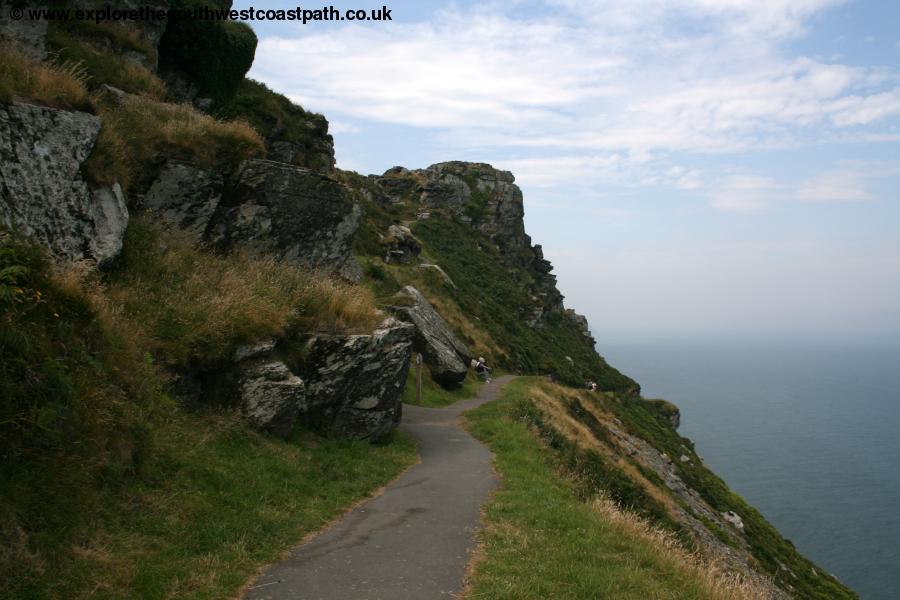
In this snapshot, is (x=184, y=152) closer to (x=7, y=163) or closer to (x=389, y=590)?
(x=7, y=163)

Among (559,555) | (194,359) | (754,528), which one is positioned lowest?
(754,528)

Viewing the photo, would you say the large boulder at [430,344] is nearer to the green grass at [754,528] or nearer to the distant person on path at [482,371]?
the distant person on path at [482,371]

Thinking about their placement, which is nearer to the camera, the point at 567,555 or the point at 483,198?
the point at 567,555

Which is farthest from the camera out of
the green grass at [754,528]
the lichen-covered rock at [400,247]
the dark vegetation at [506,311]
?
the dark vegetation at [506,311]

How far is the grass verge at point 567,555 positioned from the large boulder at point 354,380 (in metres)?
3.54

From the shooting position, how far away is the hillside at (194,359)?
6227 mm

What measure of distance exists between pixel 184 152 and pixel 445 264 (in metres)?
40.4

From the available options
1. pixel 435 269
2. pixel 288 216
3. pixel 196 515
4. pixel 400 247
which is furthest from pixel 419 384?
pixel 400 247

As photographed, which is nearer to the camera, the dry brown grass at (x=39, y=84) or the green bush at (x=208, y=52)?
the dry brown grass at (x=39, y=84)

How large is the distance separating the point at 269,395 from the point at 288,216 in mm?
6874

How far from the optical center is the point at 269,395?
35.3 feet

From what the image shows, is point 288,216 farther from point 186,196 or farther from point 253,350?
point 253,350

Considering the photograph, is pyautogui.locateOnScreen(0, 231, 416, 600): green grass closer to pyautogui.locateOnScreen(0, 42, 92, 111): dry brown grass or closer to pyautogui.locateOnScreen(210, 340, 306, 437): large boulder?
pyautogui.locateOnScreen(210, 340, 306, 437): large boulder

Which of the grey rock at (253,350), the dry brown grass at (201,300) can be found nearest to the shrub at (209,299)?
the dry brown grass at (201,300)
